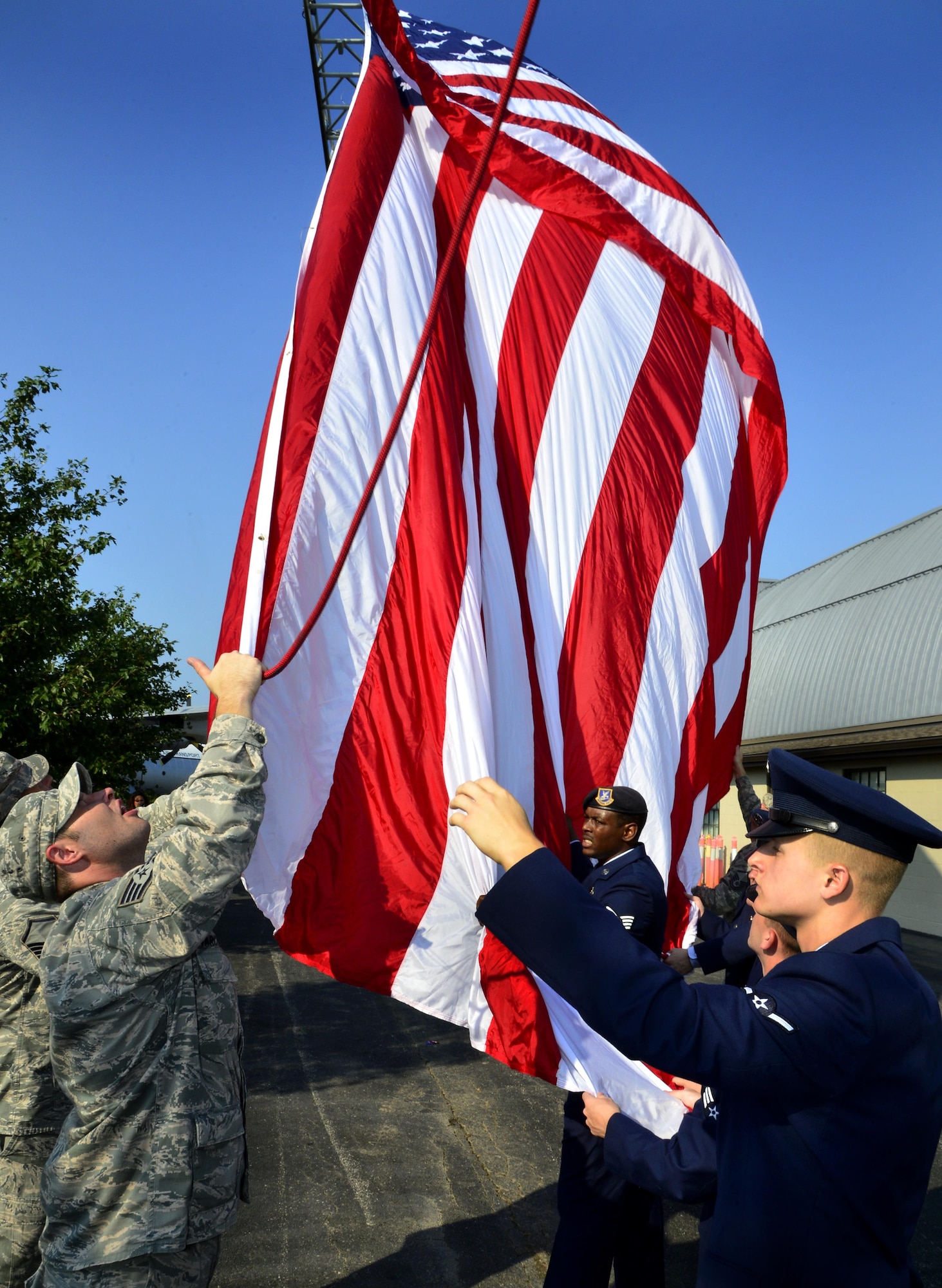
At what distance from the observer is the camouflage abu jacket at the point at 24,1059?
2.42 meters

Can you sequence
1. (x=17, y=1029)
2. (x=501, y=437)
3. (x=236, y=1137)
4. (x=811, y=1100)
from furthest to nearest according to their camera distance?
1. (x=501, y=437)
2. (x=17, y=1029)
3. (x=236, y=1137)
4. (x=811, y=1100)

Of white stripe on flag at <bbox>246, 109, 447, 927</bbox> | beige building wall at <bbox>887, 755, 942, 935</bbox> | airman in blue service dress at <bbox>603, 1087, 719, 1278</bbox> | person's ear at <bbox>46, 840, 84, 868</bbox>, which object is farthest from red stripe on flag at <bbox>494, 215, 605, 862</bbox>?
beige building wall at <bbox>887, 755, 942, 935</bbox>

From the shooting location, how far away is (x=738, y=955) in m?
3.56

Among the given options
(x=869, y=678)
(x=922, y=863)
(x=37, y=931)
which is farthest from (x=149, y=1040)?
(x=869, y=678)

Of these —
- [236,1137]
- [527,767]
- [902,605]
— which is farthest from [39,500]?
[902,605]

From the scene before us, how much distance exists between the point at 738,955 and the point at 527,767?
4.18 feet

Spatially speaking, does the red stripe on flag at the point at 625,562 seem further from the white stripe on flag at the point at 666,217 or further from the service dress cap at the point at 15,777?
the service dress cap at the point at 15,777

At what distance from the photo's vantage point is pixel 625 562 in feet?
11.5

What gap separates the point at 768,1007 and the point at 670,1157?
75 centimetres

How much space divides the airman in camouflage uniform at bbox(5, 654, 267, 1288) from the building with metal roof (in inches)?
508

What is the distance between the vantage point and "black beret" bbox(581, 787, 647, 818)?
3.14 meters

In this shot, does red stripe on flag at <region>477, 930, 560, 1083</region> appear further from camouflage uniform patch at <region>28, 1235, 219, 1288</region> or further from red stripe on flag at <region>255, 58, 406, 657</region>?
red stripe on flag at <region>255, 58, 406, 657</region>

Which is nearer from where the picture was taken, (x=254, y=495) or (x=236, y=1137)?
(x=236, y=1137)

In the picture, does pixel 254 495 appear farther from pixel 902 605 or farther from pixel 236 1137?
pixel 902 605
